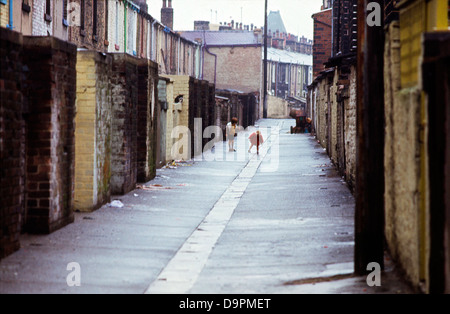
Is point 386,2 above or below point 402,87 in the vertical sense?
above

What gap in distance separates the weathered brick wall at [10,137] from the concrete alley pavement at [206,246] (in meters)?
0.29

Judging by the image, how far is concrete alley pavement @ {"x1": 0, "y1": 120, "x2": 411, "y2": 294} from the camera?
248 inches

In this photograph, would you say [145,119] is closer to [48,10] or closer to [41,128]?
[41,128]

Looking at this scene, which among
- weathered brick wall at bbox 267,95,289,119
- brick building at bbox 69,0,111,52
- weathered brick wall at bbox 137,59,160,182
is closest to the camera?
weathered brick wall at bbox 137,59,160,182

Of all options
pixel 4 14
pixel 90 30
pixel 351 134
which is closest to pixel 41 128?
pixel 351 134

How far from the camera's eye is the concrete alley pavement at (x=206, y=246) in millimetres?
6305

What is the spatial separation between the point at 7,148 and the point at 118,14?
1034 inches

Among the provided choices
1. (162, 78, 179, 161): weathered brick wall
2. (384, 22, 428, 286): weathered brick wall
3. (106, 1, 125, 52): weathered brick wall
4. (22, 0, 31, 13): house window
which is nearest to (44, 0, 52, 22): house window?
(22, 0, 31, 13): house window

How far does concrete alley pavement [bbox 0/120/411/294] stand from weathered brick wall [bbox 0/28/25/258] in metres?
0.29

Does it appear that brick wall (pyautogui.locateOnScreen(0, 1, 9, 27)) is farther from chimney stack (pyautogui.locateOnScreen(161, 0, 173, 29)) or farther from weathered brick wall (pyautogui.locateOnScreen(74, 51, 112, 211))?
chimney stack (pyautogui.locateOnScreen(161, 0, 173, 29))

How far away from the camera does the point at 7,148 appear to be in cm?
718

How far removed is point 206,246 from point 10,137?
2591 mm
